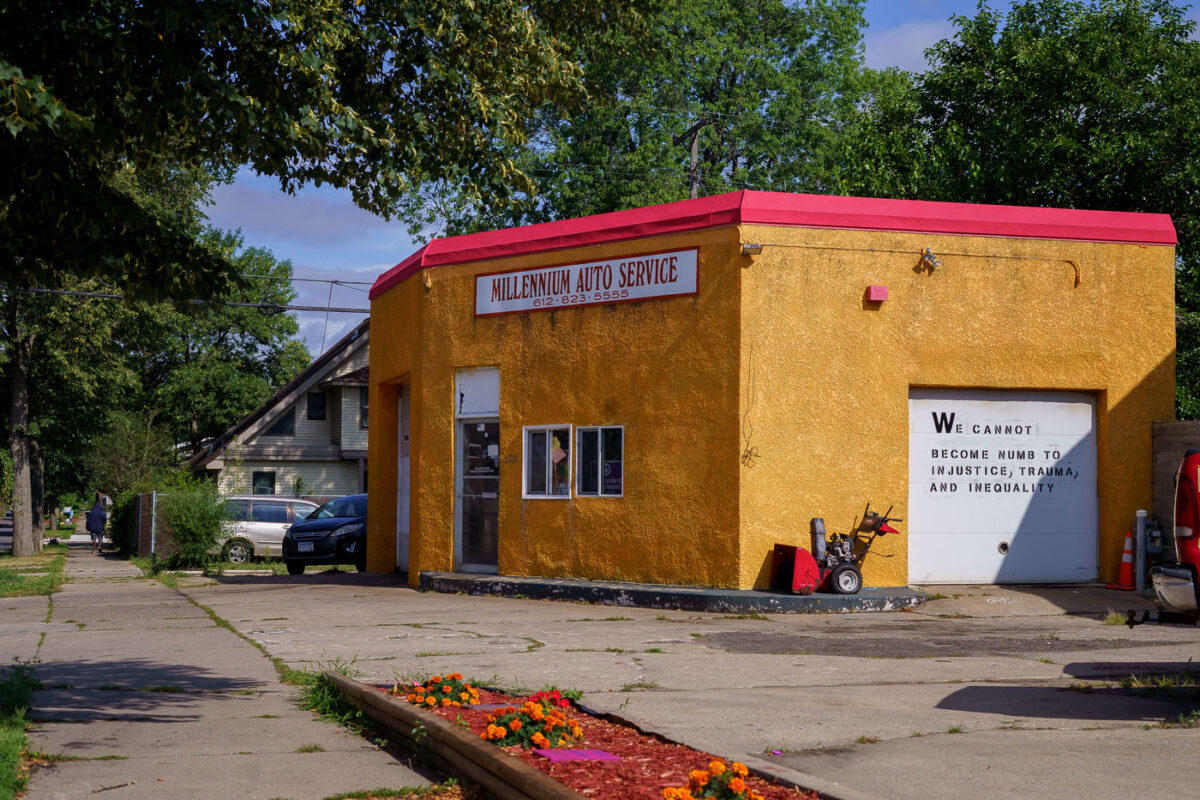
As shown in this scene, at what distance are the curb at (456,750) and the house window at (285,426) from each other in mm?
40122

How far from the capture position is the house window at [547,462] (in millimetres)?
16531

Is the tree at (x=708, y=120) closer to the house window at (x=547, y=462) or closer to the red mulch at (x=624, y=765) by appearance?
the house window at (x=547, y=462)

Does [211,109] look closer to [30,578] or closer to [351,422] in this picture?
[30,578]

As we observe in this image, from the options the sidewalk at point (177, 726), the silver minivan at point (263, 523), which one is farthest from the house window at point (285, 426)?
the sidewalk at point (177, 726)

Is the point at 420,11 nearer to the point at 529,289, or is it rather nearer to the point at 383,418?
the point at 529,289

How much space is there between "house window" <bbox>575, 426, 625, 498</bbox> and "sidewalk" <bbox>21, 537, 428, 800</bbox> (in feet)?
17.4

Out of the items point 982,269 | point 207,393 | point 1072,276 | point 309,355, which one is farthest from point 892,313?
point 309,355

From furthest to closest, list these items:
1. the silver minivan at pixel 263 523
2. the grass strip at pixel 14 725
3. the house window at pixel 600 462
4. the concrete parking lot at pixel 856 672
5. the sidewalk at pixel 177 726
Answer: the silver minivan at pixel 263 523
the house window at pixel 600 462
the concrete parking lot at pixel 856 672
the sidewalk at pixel 177 726
the grass strip at pixel 14 725

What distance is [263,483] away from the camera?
4684 centimetres

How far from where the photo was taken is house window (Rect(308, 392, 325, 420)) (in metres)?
47.5

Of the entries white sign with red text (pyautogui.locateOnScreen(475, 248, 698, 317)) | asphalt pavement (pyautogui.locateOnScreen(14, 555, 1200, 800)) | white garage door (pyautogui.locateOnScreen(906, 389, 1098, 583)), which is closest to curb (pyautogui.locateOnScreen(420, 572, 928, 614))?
asphalt pavement (pyautogui.locateOnScreen(14, 555, 1200, 800))

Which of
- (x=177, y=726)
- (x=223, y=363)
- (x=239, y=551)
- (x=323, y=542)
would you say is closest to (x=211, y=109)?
(x=177, y=726)

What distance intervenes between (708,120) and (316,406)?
1880 centimetres

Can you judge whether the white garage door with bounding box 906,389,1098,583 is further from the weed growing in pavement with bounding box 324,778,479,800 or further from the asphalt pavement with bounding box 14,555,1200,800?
the weed growing in pavement with bounding box 324,778,479,800
